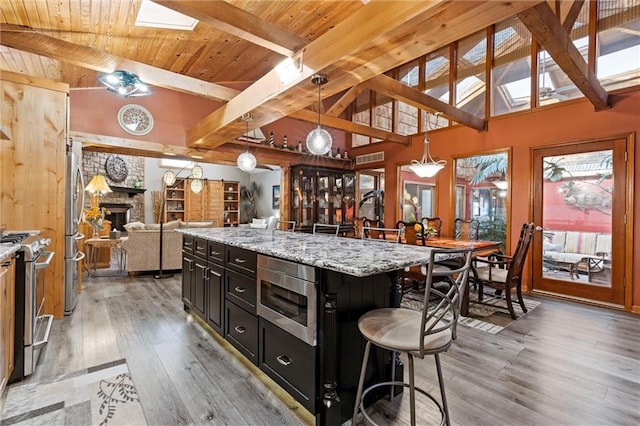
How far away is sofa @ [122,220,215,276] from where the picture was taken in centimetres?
489

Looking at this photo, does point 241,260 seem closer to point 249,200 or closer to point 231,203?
point 231,203

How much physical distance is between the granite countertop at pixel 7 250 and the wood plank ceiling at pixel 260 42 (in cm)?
172

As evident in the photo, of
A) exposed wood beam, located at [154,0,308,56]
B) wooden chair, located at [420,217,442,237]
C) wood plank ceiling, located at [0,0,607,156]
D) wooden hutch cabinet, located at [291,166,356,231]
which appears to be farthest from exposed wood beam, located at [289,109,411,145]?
wooden chair, located at [420,217,442,237]

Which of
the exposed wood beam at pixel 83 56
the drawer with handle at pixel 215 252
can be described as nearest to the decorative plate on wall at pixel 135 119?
the exposed wood beam at pixel 83 56

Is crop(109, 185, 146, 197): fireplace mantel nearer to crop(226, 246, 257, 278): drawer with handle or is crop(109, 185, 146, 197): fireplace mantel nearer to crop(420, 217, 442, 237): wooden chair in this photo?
crop(226, 246, 257, 278): drawer with handle

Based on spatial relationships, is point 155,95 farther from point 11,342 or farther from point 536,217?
point 536,217

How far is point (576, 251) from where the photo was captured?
13.4 ft

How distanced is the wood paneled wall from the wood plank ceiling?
395 mm

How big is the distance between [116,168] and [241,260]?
841 centimetres

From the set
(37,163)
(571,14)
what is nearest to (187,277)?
(37,163)

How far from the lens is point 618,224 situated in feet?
12.2

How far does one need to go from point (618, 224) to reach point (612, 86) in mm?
1703

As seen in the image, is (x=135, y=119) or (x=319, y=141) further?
(x=135, y=119)

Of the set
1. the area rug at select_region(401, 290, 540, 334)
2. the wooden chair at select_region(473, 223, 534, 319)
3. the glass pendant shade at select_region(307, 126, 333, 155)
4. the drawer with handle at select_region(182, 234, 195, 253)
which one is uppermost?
the glass pendant shade at select_region(307, 126, 333, 155)
